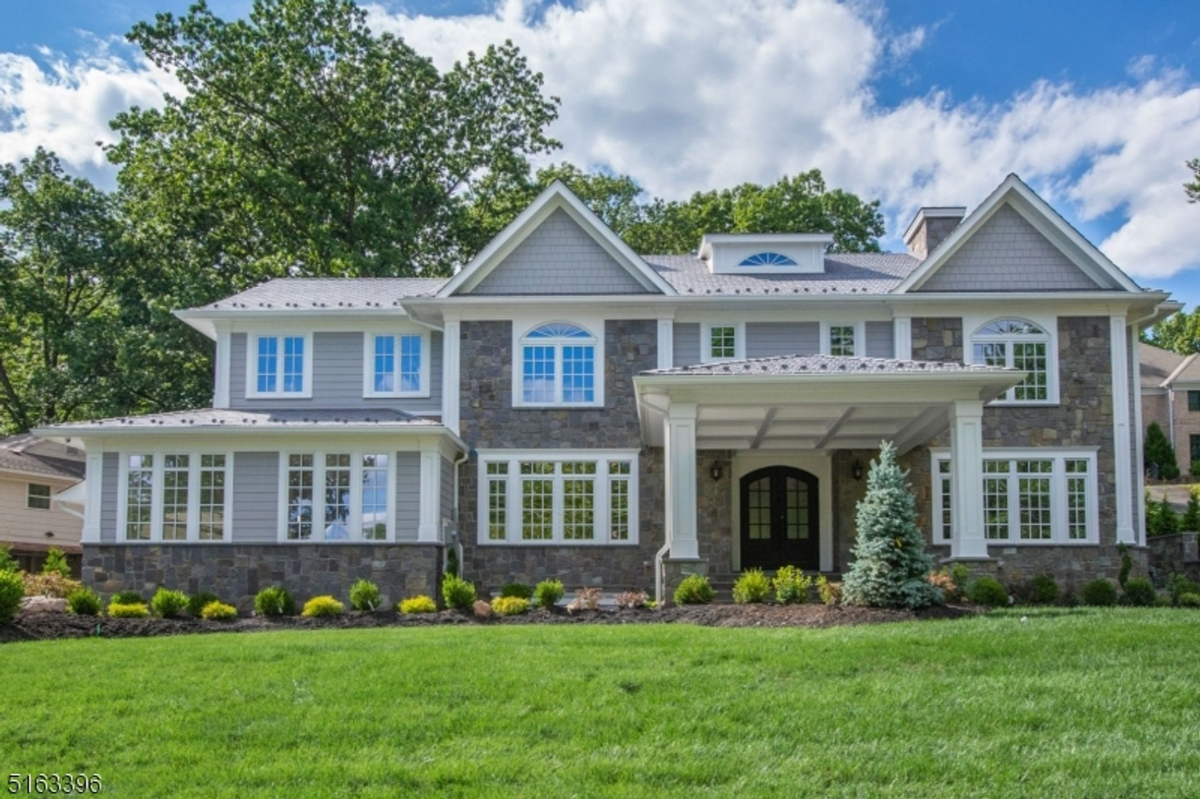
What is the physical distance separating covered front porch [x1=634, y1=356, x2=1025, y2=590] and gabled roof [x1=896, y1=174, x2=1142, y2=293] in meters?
3.05

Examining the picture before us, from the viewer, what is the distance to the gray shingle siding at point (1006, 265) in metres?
20.2

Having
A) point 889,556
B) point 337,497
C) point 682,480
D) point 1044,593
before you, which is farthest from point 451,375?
point 1044,593

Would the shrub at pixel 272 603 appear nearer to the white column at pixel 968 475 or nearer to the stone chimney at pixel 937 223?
the white column at pixel 968 475

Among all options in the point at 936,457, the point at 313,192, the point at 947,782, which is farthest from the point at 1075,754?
the point at 313,192

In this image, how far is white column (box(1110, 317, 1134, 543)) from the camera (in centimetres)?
1956

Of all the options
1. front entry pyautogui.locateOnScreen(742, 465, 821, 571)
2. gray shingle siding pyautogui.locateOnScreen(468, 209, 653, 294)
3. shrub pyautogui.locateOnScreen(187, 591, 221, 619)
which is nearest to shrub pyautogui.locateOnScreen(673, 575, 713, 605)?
front entry pyautogui.locateOnScreen(742, 465, 821, 571)

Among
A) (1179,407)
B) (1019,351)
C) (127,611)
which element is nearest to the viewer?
(127,611)

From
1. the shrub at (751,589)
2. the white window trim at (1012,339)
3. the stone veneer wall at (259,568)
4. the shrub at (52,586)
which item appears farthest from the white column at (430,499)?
the white window trim at (1012,339)

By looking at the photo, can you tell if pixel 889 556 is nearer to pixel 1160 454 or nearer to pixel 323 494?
pixel 323 494

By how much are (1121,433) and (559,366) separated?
→ 947 centimetres

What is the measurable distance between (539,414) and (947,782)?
1382 centimetres

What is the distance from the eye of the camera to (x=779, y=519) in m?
21.1

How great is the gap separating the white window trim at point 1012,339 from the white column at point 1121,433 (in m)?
0.96

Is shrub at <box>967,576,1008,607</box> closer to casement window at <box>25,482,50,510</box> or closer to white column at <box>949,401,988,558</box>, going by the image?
white column at <box>949,401,988,558</box>
